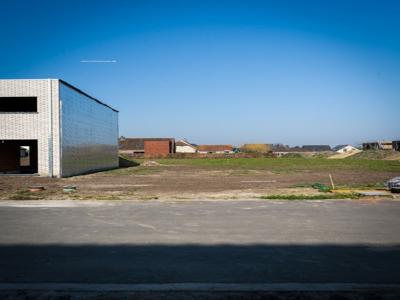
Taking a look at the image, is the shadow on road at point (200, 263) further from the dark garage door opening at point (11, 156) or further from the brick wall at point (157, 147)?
the brick wall at point (157, 147)

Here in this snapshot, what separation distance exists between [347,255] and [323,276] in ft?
4.32

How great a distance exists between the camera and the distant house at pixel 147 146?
98.6 m

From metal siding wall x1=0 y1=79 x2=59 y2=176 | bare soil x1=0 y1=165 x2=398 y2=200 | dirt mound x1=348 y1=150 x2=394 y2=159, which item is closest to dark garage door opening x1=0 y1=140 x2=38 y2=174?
metal siding wall x1=0 y1=79 x2=59 y2=176

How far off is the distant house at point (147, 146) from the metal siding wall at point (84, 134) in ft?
174

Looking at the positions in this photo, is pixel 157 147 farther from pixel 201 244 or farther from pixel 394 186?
pixel 201 244

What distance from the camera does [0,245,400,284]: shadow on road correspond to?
512 centimetres

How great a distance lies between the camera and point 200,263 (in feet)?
19.0

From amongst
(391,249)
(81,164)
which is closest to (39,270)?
(391,249)

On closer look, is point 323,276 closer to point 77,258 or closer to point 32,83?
point 77,258

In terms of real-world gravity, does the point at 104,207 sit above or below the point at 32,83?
below

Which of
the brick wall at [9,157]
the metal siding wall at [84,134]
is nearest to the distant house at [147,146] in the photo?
the metal siding wall at [84,134]

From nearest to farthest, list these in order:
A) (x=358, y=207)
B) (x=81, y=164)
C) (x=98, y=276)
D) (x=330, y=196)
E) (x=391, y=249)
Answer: (x=98, y=276)
(x=391, y=249)
(x=358, y=207)
(x=330, y=196)
(x=81, y=164)

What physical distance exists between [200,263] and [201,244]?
122 centimetres

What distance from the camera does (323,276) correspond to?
5195 millimetres
